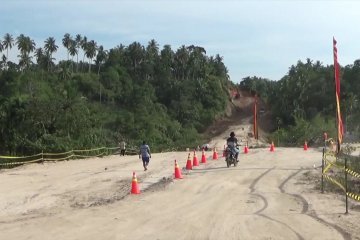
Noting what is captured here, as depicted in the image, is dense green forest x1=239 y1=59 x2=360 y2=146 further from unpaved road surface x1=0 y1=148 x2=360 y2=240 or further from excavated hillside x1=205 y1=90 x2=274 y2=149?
unpaved road surface x1=0 y1=148 x2=360 y2=240

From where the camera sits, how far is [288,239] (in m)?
10.1

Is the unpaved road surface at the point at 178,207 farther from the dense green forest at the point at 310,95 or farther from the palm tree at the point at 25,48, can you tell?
the palm tree at the point at 25,48

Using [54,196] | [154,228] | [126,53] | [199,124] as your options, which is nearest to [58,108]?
[54,196]

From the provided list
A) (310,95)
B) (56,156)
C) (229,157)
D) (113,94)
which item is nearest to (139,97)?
(113,94)

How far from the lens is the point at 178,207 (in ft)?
47.3

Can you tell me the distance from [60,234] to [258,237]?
398 centimetres

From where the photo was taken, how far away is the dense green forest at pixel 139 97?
4775 centimetres

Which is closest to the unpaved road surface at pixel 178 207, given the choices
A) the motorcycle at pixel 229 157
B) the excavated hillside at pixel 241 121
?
the motorcycle at pixel 229 157

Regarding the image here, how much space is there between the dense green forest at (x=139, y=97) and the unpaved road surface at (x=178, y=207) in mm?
23117

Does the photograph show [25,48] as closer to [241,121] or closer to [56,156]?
[241,121]

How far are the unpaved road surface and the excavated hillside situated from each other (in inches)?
2455

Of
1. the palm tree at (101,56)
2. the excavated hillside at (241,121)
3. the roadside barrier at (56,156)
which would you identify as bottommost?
the roadside barrier at (56,156)

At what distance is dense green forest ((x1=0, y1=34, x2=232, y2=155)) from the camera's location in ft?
157

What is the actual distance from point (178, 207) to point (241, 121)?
9673 centimetres
